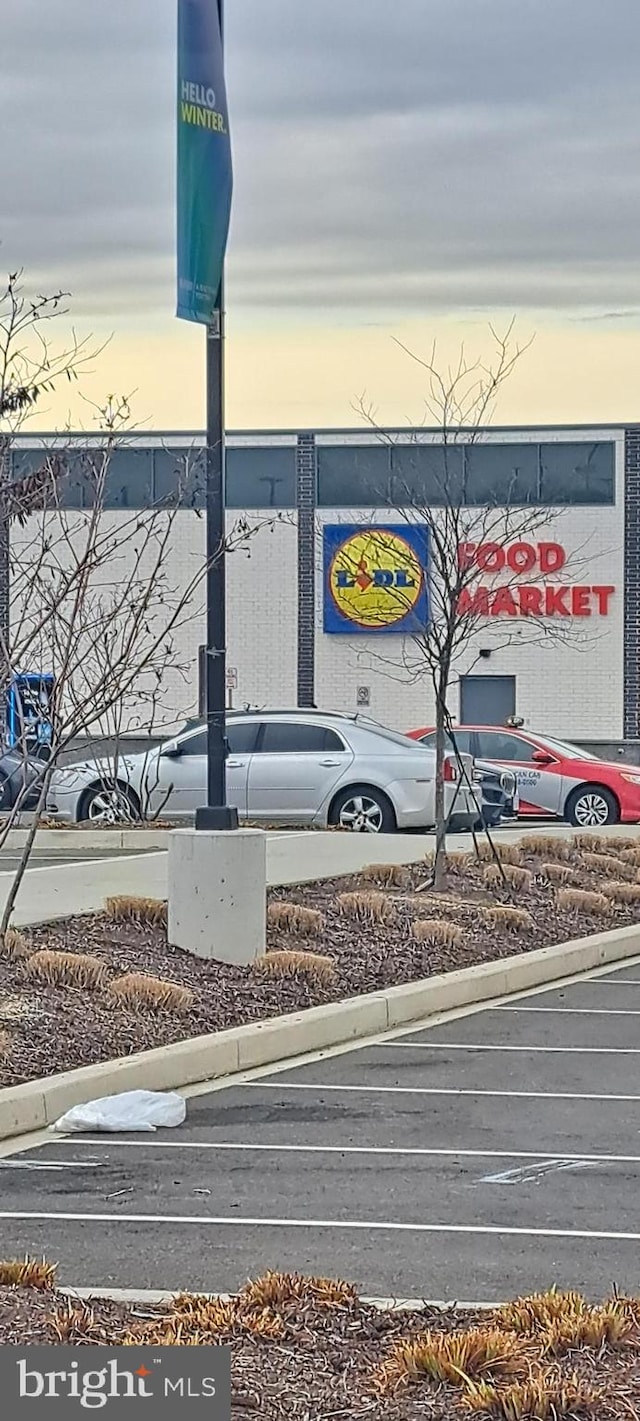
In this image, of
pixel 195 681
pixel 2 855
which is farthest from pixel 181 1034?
pixel 195 681

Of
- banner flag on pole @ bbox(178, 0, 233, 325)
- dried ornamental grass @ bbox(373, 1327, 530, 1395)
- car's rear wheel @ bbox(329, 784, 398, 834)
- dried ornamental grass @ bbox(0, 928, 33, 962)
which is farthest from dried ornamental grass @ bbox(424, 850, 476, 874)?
dried ornamental grass @ bbox(373, 1327, 530, 1395)

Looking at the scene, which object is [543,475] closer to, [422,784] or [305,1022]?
[422,784]

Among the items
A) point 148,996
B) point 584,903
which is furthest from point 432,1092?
point 584,903

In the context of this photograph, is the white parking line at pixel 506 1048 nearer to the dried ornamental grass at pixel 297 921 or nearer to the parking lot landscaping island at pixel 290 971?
the parking lot landscaping island at pixel 290 971

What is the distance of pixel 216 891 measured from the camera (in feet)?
36.9

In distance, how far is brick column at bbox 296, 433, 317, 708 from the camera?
132 ft

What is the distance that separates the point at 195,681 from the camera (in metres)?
38.8

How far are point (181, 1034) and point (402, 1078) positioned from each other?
1.17 metres

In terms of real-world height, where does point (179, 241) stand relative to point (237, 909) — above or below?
above

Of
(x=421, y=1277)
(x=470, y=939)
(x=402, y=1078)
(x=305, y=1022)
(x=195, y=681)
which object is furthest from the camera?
(x=195, y=681)

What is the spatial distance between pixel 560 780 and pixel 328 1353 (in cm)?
2147

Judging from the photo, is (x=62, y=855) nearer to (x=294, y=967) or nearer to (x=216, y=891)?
(x=216, y=891)

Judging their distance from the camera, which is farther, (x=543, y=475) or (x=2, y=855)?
(x=543, y=475)

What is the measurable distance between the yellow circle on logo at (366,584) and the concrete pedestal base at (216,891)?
28126 millimetres
